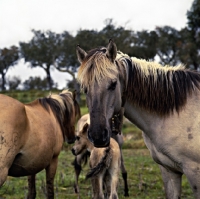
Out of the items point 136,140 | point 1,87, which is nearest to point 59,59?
point 1,87

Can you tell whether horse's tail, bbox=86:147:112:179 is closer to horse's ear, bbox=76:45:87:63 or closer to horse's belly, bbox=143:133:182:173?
horse's belly, bbox=143:133:182:173

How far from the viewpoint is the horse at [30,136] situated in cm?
432

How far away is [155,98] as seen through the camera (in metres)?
3.77

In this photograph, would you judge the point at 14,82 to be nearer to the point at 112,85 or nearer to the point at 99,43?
the point at 99,43

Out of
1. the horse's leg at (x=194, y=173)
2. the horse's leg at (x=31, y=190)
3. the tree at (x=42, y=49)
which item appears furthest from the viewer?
the tree at (x=42, y=49)

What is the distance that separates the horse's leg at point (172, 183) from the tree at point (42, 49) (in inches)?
1789

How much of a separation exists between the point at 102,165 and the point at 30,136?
146 centimetres

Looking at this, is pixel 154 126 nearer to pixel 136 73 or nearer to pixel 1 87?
pixel 136 73

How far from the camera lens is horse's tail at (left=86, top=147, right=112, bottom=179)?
537cm

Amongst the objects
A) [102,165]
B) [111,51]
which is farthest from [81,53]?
[102,165]

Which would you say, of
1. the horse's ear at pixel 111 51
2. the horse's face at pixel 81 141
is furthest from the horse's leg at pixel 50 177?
the horse's ear at pixel 111 51

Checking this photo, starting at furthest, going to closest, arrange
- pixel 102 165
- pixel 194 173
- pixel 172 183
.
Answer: pixel 102 165 → pixel 172 183 → pixel 194 173

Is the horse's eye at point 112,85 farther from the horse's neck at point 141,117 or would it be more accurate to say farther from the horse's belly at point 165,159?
the horse's belly at point 165,159

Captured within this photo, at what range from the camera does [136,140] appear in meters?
19.7
